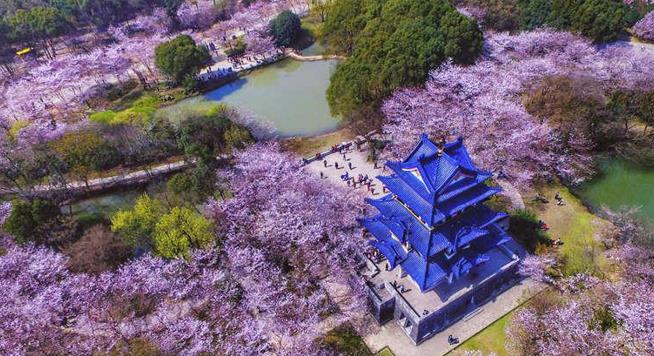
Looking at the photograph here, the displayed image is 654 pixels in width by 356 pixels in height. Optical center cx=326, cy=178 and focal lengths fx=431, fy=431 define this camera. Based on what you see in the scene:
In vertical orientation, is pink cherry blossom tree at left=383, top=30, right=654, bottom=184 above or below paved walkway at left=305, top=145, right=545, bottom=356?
above

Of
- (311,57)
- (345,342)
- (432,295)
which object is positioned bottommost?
(345,342)

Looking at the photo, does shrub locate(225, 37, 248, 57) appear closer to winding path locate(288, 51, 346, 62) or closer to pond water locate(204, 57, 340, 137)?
pond water locate(204, 57, 340, 137)

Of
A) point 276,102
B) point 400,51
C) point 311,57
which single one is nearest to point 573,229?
point 400,51

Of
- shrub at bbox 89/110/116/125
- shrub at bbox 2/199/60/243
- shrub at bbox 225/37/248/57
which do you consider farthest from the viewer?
shrub at bbox 225/37/248/57

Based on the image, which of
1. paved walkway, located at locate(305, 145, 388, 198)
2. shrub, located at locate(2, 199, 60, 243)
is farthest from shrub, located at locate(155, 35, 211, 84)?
shrub, located at locate(2, 199, 60, 243)

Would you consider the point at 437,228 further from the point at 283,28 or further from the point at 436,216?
the point at 283,28

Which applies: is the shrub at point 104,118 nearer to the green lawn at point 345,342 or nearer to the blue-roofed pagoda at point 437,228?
the blue-roofed pagoda at point 437,228
